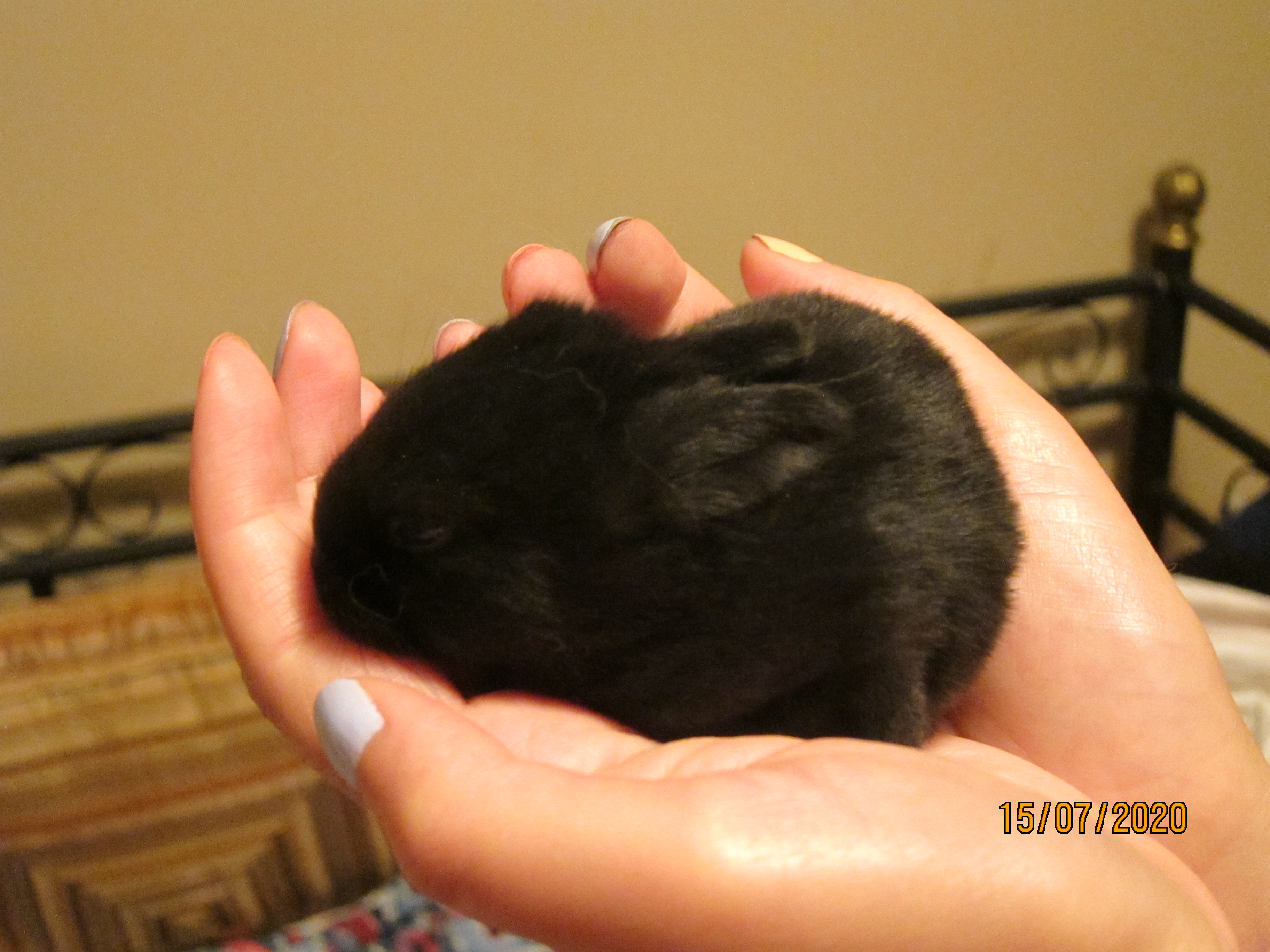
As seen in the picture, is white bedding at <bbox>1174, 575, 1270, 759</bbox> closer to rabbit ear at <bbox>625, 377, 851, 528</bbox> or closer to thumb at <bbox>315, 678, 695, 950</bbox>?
rabbit ear at <bbox>625, 377, 851, 528</bbox>

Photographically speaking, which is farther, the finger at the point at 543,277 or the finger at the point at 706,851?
the finger at the point at 543,277

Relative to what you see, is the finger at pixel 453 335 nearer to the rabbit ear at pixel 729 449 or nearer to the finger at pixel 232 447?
the finger at pixel 232 447

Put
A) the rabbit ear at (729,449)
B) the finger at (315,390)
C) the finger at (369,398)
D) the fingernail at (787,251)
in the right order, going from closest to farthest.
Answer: the rabbit ear at (729,449) → the finger at (315,390) → the finger at (369,398) → the fingernail at (787,251)

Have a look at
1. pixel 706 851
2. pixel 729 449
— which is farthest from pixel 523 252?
pixel 706 851

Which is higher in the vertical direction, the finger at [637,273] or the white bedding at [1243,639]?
the finger at [637,273]

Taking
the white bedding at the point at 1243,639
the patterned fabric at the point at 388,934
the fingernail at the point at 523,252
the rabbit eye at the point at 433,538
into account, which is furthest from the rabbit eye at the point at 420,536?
the white bedding at the point at 1243,639

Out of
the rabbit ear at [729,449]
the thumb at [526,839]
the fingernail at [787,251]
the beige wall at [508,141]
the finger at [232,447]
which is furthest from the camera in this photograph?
the beige wall at [508,141]

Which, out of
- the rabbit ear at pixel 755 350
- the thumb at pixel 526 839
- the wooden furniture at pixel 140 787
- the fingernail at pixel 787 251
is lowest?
the wooden furniture at pixel 140 787

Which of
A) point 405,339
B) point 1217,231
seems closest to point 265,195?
point 405,339
